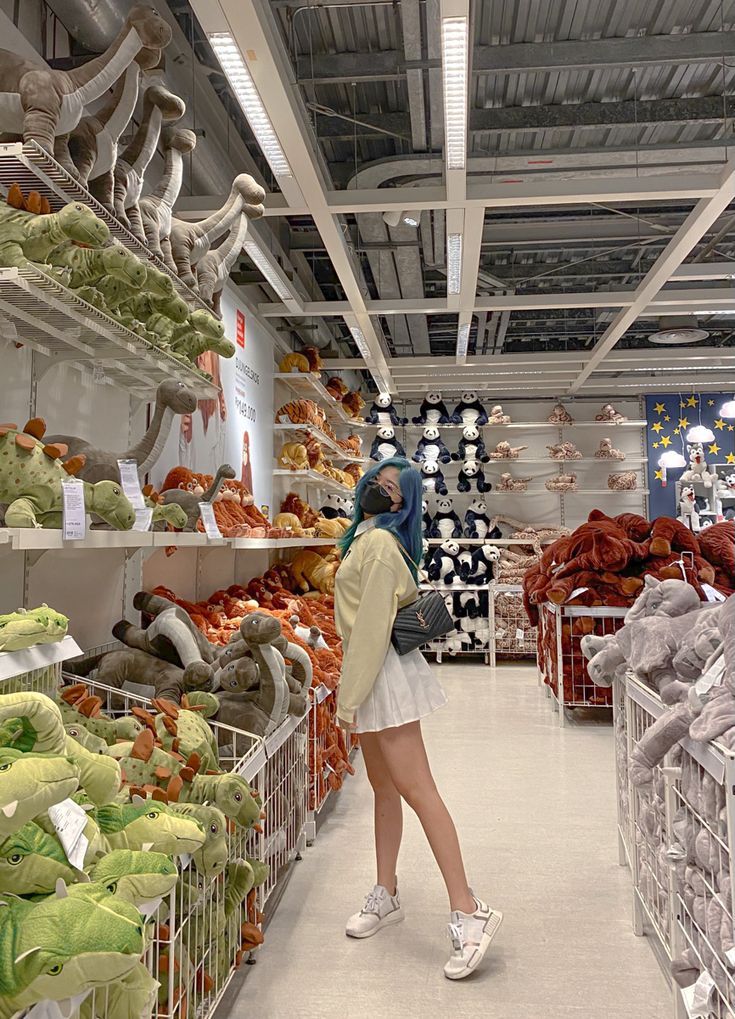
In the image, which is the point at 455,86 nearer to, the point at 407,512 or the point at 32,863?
the point at 407,512

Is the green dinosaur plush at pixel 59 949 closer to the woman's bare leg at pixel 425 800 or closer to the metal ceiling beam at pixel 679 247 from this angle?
the woman's bare leg at pixel 425 800

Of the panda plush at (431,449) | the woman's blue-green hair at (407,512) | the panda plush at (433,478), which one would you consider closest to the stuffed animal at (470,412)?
the panda plush at (431,449)

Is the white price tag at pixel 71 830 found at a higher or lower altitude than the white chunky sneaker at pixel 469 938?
higher

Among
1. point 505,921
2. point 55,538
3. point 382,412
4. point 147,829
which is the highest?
point 382,412

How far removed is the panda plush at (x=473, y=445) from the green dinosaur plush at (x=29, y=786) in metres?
9.28

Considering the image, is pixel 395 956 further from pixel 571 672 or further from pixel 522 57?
pixel 522 57

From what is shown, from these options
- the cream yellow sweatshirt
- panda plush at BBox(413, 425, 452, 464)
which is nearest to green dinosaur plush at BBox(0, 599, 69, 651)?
the cream yellow sweatshirt

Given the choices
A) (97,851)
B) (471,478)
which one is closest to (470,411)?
(471,478)

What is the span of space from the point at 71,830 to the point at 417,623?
→ 5.04 ft

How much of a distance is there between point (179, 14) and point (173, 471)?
6.49 ft

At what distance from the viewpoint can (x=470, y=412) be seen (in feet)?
34.0

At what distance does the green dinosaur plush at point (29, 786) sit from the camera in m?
1.04

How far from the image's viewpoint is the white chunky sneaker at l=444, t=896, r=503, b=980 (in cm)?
239

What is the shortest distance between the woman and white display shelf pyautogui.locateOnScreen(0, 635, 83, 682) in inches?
41.9
